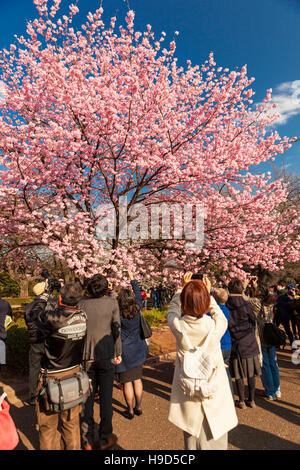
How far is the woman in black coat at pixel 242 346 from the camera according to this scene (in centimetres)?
436

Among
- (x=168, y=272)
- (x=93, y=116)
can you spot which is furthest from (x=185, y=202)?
(x=93, y=116)

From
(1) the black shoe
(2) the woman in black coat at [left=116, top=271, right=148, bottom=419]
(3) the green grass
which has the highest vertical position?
(2) the woman in black coat at [left=116, top=271, right=148, bottom=419]

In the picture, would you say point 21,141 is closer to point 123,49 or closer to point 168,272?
point 123,49

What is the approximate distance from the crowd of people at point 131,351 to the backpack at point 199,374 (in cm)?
1

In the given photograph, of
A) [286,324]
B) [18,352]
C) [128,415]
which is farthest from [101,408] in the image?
[286,324]

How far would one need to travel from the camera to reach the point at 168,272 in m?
9.12

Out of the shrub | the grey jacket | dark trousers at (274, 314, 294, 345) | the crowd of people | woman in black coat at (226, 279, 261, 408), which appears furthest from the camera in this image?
dark trousers at (274, 314, 294, 345)

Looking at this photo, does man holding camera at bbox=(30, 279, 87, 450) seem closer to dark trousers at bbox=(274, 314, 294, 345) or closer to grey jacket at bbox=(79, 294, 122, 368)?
grey jacket at bbox=(79, 294, 122, 368)

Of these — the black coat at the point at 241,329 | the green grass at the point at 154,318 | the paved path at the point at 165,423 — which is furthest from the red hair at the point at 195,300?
the green grass at the point at 154,318

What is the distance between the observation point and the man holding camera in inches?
109

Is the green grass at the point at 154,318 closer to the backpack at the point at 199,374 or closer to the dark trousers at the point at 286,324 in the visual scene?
the dark trousers at the point at 286,324

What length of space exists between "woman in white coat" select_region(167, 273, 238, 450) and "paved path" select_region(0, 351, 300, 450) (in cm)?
133

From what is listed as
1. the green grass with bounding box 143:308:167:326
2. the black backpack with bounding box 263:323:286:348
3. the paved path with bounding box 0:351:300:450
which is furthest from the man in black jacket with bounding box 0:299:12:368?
the green grass with bounding box 143:308:167:326

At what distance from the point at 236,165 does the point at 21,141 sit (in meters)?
5.77
